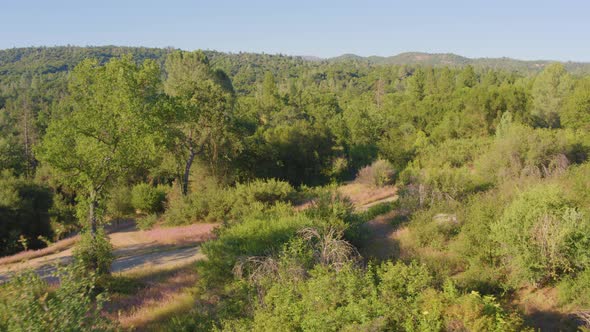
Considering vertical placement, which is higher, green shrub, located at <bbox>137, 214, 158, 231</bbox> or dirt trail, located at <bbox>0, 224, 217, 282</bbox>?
dirt trail, located at <bbox>0, 224, 217, 282</bbox>

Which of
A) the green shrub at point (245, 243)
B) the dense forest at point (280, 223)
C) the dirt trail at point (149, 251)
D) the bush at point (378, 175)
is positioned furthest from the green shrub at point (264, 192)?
the green shrub at point (245, 243)

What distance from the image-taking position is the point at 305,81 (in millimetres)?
117062

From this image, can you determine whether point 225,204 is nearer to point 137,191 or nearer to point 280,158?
point 137,191

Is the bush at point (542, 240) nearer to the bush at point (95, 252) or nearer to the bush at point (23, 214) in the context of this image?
the bush at point (95, 252)

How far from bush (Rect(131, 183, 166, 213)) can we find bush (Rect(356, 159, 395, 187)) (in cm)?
1323

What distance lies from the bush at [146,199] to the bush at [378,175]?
13.2 meters

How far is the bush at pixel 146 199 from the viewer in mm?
25250

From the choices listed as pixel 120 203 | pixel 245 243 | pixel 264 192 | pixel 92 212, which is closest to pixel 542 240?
pixel 245 243

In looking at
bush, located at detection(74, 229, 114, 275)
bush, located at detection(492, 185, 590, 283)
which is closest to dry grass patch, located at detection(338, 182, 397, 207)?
bush, located at detection(492, 185, 590, 283)

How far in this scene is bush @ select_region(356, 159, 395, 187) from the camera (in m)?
25.0

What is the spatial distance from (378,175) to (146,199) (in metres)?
14.9

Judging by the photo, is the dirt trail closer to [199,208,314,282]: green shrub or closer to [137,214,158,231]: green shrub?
[137,214,158,231]: green shrub

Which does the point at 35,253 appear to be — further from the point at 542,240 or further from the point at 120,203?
the point at 542,240

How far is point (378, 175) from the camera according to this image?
25.1 m
